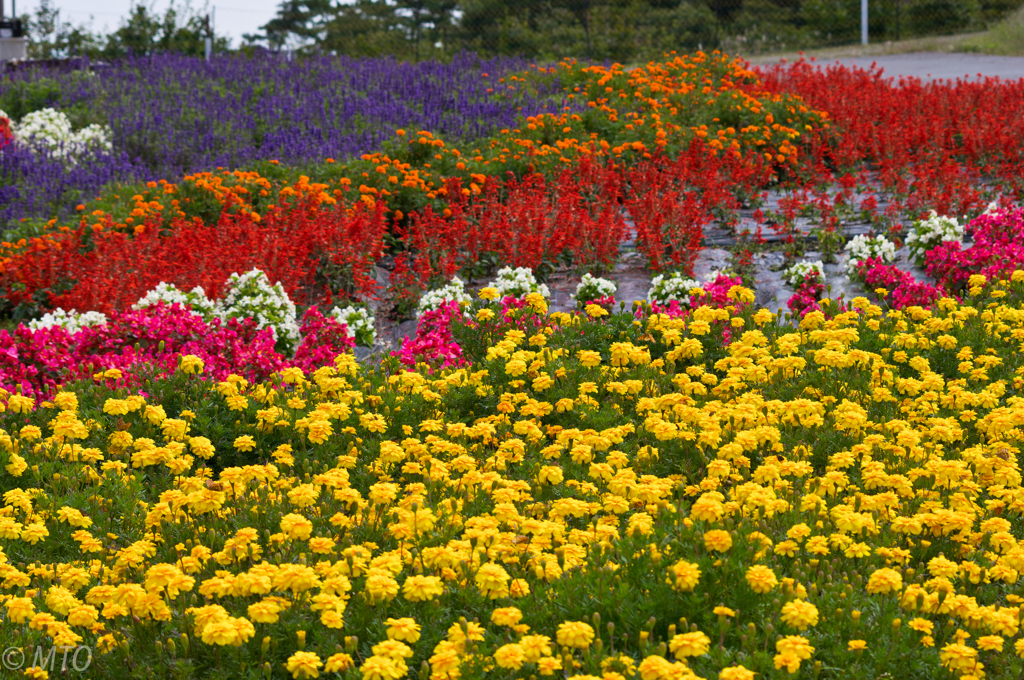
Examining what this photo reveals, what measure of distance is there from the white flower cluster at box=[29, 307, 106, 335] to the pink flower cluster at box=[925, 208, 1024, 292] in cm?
628

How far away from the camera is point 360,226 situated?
8.05 metres

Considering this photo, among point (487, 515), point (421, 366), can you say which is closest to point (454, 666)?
point (487, 515)

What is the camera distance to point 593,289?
7.23 meters

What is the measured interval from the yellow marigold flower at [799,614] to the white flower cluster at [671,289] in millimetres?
4141

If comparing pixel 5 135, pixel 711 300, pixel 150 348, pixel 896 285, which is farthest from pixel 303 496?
pixel 5 135

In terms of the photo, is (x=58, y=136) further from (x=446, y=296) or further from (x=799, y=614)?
(x=799, y=614)

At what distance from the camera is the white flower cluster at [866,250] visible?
307 inches

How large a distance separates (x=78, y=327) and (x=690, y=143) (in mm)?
6999

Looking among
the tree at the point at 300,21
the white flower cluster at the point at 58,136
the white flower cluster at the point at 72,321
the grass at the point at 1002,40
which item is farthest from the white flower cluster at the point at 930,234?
the tree at the point at 300,21

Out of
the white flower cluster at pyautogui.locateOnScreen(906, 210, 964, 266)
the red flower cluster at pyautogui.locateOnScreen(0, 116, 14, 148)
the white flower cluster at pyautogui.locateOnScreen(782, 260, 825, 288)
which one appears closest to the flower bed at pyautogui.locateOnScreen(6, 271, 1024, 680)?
the white flower cluster at pyautogui.locateOnScreen(782, 260, 825, 288)

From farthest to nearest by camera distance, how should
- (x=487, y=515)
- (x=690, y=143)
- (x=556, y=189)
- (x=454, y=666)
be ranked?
(x=690, y=143) → (x=556, y=189) → (x=487, y=515) → (x=454, y=666)

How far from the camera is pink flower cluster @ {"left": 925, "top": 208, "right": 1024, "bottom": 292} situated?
741 cm

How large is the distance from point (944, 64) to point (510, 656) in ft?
68.9

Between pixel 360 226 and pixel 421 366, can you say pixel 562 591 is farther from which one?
pixel 360 226
